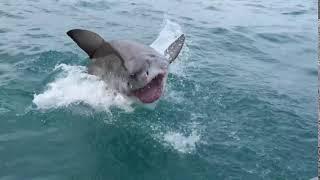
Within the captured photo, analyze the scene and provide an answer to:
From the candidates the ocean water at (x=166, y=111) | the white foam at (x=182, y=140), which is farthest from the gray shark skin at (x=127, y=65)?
the white foam at (x=182, y=140)

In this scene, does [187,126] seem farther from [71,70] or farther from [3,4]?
[3,4]

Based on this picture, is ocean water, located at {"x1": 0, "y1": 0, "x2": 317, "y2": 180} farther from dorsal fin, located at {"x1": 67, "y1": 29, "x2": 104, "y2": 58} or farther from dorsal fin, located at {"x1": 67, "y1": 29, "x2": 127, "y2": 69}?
dorsal fin, located at {"x1": 67, "y1": 29, "x2": 104, "y2": 58}

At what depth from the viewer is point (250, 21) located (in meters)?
17.0

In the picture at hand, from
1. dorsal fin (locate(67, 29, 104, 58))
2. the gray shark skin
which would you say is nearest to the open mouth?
the gray shark skin

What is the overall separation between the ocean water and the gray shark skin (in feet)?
1.26

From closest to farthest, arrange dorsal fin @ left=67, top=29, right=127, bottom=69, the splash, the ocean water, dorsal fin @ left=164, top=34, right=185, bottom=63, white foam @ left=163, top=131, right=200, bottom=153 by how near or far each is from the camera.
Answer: the ocean water → white foam @ left=163, top=131, right=200, bottom=153 → dorsal fin @ left=67, top=29, right=127, bottom=69 → the splash → dorsal fin @ left=164, top=34, right=185, bottom=63

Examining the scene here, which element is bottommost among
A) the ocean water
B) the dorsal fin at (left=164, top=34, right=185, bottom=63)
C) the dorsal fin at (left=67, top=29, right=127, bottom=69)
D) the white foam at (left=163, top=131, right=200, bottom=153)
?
the ocean water

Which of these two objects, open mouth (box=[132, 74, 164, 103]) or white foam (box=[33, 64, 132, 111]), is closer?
open mouth (box=[132, 74, 164, 103])

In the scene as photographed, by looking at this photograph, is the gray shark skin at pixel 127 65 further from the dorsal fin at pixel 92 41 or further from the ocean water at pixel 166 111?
the ocean water at pixel 166 111

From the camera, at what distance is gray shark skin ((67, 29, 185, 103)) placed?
291 inches

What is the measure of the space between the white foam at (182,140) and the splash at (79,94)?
0.92 metres

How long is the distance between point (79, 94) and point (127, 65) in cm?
187

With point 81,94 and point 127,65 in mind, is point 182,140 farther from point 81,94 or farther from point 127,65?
point 81,94

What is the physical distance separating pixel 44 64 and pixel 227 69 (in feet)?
13.9
